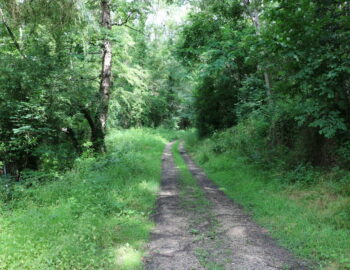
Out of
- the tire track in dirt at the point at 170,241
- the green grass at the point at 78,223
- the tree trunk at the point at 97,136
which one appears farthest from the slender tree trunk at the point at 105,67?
the tire track in dirt at the point at 170,241

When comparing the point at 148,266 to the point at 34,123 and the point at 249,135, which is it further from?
the point at 249,135

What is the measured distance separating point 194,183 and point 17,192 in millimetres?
5795

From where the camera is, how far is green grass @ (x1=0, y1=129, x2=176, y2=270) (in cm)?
406

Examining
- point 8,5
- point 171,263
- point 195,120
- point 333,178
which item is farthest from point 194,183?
point 195,120

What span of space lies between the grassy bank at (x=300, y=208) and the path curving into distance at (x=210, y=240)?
0.33 m

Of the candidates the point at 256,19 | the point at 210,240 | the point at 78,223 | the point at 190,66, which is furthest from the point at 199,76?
the point at 78,223

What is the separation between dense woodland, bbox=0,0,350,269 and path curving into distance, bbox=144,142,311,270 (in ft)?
6.18

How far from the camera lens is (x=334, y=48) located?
6625mm

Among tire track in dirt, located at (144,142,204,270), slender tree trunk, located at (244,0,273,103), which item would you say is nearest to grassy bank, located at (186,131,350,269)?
tire track in dirt, located at (144,142,204,270)

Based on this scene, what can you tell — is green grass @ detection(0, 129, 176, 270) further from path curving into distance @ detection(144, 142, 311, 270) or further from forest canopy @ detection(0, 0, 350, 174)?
forest canopy @ detection(0, 0, 350, 174)

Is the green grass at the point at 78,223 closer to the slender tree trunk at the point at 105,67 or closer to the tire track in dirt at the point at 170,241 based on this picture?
the tire track in dirt at the point at 170,241

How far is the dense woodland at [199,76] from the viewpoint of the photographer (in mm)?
6703

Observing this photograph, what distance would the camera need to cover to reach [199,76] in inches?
427

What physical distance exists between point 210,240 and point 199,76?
7.49m
